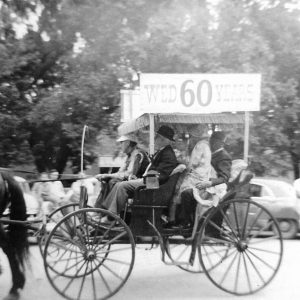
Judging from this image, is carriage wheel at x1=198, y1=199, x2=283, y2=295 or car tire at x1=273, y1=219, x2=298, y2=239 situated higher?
carriage wheel at x1=198, y1=199, x2=283, y2=295

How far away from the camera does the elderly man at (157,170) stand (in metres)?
5.30

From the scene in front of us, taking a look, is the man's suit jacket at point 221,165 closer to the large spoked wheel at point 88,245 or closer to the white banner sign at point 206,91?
the white banner sign at point 206,91

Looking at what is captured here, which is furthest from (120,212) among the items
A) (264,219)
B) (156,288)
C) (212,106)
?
(264,219)

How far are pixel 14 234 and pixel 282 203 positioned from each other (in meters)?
Answer: 6.59

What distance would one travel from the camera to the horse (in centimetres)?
516

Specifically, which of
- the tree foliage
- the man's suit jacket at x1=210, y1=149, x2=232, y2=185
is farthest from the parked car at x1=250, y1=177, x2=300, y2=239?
the man's suit jacket at x1=210, y1=149, x2=232, y2=185

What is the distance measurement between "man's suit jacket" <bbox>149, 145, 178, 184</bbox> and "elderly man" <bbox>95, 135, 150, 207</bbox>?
0.64 metres

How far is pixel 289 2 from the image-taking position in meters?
16.6

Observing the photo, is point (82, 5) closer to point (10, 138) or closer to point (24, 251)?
point (10, 138)

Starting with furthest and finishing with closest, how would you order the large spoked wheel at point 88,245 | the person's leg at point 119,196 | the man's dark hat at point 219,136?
the man's dark hat at point 219,136 → the person's leg at point 119,196 → the large spoked wheel at point 88,245

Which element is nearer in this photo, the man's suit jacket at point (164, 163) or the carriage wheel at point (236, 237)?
the carriage wheel at point (236, 237)

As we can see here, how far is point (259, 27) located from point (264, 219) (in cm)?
814

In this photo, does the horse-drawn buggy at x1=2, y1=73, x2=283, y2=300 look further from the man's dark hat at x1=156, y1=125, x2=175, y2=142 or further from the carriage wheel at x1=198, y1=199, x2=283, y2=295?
the man's dark hat at x1=156, y1=125, x2=175, y2=142

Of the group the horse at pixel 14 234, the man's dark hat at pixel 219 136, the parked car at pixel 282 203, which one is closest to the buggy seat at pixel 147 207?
the man's dark hat at pixel 219 136
